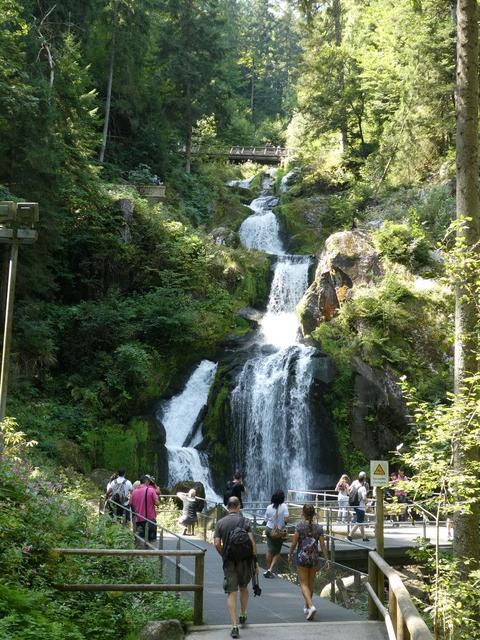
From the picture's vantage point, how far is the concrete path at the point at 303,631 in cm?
765

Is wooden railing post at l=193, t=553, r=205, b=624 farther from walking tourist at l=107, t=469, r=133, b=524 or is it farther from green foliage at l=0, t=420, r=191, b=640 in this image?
walking tourist at l=107, t=469, r=133, b=524

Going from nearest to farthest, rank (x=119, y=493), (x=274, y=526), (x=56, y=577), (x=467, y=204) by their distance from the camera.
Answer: (x=56, y=577)
(x=467, y=204)
(x=274, y=526)
(x=119, y=493)

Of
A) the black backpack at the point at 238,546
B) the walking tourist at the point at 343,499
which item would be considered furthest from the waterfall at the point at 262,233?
the black backpack at the point at 238,546

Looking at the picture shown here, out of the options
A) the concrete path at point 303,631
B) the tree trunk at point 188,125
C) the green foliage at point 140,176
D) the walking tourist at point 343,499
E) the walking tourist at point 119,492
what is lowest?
the walking tourist at point 343,499

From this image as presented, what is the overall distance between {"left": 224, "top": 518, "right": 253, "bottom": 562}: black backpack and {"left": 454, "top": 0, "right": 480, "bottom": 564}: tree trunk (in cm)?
263

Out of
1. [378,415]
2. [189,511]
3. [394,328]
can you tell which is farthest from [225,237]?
[189,511]

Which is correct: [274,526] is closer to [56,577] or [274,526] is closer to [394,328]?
[56,577]

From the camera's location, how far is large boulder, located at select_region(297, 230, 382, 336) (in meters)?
29.1

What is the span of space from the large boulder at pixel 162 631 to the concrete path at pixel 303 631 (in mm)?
264

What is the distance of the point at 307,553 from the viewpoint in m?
9.25

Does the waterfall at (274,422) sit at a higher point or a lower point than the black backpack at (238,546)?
lower

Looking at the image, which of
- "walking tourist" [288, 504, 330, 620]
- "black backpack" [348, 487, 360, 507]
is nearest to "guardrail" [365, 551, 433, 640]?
"walking tourist" [288, 504, 330, 620]

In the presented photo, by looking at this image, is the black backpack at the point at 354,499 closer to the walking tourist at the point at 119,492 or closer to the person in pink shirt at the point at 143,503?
the walking tourist at the point at 119,492

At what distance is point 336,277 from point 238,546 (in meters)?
22.0
